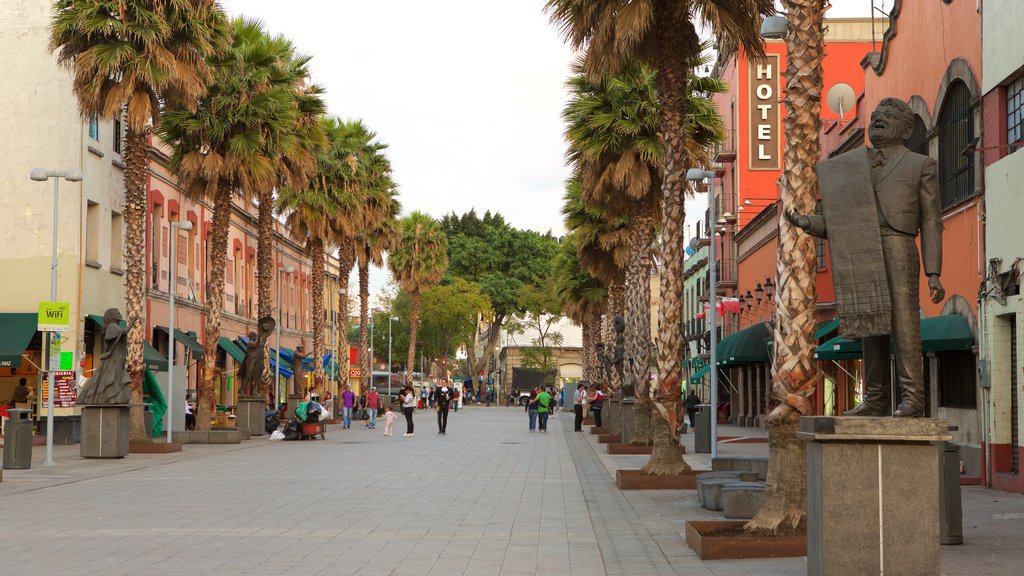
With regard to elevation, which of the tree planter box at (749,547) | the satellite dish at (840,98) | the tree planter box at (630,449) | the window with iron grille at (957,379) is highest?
the satellite dish at (840,98)

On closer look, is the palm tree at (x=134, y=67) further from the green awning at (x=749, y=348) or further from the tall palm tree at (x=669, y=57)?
the green awning at (x=749, y=348)

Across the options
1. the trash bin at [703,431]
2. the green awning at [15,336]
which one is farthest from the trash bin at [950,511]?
the green awning at [15,336]

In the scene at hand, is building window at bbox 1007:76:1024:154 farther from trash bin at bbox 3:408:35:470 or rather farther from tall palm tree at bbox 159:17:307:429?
tall palm tree at bbox 159:17:307:429

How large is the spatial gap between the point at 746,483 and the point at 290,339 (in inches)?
2126

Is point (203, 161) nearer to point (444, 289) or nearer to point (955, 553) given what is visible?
point (955, 553)

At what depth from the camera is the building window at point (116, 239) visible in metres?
36.1

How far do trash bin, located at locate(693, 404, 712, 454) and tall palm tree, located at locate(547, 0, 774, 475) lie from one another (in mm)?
8010

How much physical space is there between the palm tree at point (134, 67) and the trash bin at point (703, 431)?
1319cm

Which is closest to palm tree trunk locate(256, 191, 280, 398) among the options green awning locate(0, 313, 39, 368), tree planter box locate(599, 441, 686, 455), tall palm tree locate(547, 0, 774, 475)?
green awning locate(0, 313, 39, 368)

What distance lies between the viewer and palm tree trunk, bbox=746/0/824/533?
37.9 ft

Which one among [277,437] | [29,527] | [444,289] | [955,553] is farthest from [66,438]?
[444,289]

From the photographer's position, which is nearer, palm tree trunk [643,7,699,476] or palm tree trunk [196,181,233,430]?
palm tree trunk [643,7,699,476]

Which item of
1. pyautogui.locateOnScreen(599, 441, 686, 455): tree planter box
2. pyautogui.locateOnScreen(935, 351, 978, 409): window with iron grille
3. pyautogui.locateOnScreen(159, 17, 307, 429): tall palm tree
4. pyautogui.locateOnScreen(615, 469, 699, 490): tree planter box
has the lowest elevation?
pyautogui.locateOnScreen(599, 441, 686, 455): tree planter box

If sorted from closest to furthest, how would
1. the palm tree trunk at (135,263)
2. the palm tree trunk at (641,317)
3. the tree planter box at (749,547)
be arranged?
the tree planter box at (749,547)
the palm tree trunk at (641,317)
the palm tree trunk at (135,263)
